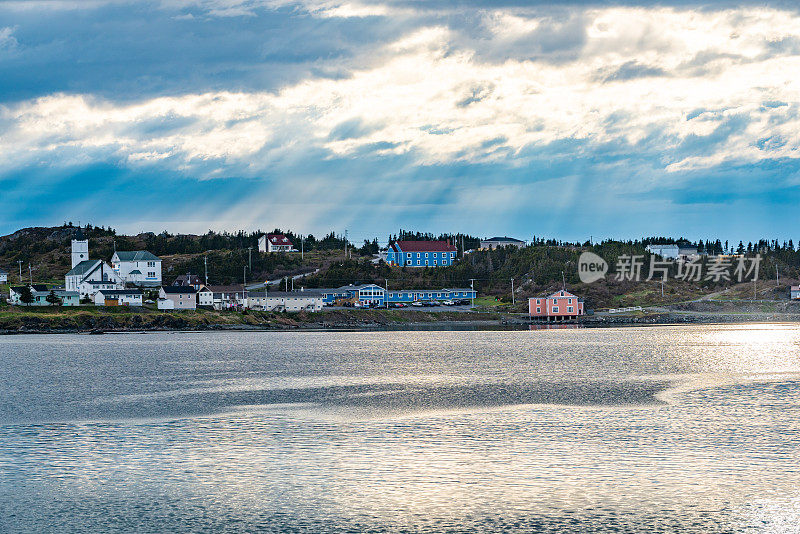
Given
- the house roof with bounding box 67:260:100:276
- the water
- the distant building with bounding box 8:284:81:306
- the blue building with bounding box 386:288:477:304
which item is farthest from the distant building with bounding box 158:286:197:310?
→ the water

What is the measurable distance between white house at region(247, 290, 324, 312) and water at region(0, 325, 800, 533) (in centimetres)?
8001

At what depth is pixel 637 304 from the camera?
550ft

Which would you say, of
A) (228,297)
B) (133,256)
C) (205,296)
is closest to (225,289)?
(228,297)

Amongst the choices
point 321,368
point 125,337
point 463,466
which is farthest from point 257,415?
point 125,337

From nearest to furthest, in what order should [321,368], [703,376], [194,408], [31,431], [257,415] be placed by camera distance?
1. [31,431]
2. [257,415]
3. [194,408]
4. [703,376]
5. [321,368]

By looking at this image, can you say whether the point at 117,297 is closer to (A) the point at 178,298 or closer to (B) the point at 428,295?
(A) the point at 178,298

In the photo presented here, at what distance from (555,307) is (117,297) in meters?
79.1

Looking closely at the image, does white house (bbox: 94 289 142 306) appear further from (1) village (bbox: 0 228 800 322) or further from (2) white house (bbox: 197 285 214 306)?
(2) white house (bbox: 197 285 214 306)

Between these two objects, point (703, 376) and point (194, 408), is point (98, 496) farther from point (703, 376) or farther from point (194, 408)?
point (703, 376)

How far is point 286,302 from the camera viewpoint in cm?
14488

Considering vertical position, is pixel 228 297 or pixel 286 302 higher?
pixel 228 297

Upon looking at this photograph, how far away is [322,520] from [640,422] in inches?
802

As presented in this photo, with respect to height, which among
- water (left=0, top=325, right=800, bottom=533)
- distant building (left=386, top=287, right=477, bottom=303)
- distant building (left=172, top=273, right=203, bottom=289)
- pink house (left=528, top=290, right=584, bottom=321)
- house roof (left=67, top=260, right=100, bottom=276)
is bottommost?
water (left=0, top=325, right=800, bottom=533)

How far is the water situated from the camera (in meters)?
22.2
